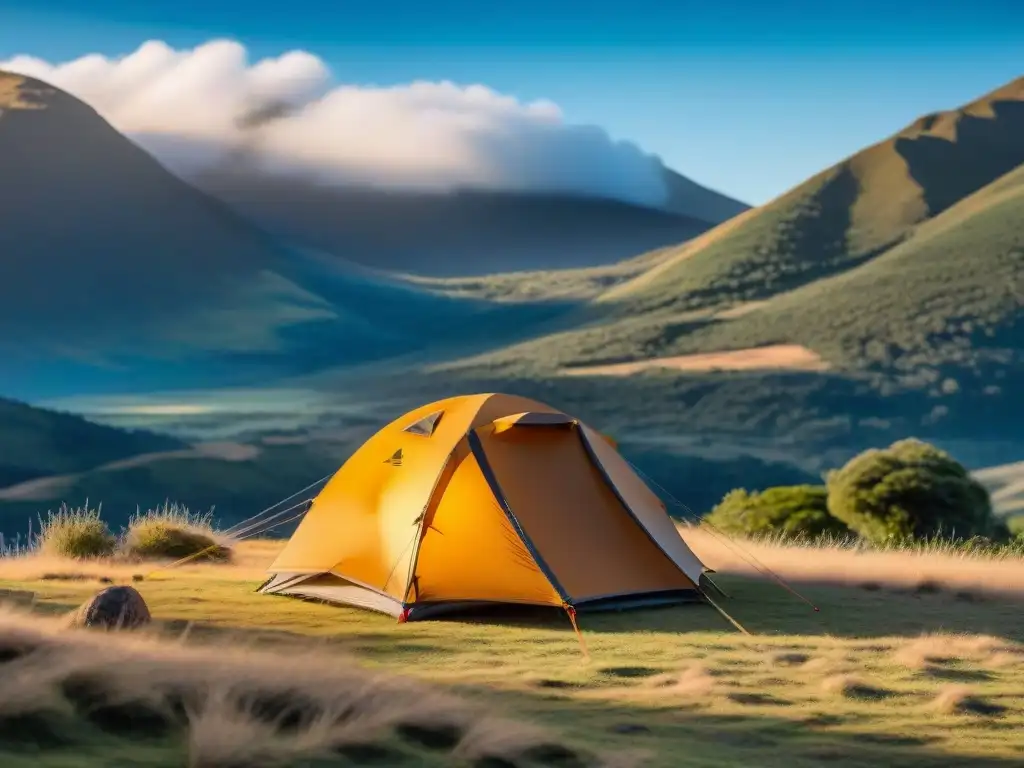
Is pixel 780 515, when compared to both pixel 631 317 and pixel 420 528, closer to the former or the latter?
pixel 420 528

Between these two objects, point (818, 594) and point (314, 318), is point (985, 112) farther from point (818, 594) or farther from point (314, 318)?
point (818, 594)

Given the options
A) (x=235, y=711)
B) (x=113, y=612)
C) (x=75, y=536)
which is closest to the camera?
(x=235, y=711)

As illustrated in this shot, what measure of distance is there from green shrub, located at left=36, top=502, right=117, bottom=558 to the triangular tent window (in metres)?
6.43

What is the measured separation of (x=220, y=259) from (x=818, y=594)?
153 m

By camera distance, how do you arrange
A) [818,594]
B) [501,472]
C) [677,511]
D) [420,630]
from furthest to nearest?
[677,511], [818,594], [501,472], [420,630]

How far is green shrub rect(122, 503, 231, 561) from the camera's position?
1834 cm

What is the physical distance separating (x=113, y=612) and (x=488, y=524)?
396 cm

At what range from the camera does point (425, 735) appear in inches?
299

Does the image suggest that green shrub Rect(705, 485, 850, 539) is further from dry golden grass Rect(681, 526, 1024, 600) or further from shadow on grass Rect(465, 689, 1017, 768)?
shadow on grass Rect(465, 689, 1017, 768)

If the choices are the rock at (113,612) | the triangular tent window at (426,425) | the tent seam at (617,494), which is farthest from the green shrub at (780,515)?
the rock at (113,612)

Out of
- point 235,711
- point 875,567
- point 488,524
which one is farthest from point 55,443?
point 235,711

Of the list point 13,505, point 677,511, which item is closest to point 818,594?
point 13,505

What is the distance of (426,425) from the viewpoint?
1401cm

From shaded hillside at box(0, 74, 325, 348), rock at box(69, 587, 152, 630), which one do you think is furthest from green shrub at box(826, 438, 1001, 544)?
shaded hillside at box(0, 74, 325, 348)
